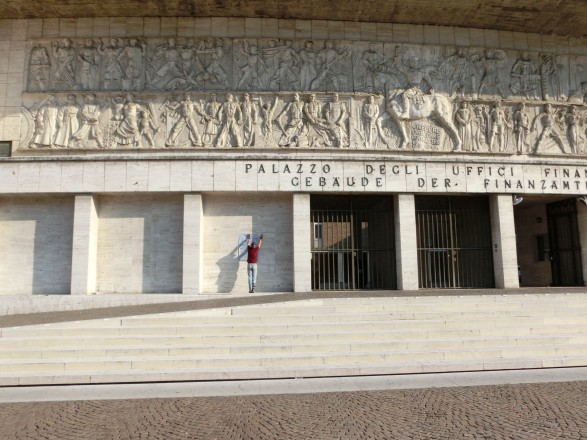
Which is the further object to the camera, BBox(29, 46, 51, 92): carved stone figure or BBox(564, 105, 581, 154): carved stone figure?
BBox(564, 105, 581, 154): carved stone figure

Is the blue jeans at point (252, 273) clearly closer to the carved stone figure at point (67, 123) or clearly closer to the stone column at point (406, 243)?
the stone column at point (406, 243)

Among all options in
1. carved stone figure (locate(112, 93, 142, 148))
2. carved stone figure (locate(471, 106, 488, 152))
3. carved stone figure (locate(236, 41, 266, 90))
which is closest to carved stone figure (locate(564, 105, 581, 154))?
carved stone figure (locate(471, 106, 488, 152))

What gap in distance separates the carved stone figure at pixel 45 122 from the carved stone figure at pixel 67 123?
16 centimetres

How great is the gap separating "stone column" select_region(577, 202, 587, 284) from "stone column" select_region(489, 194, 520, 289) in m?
2.76

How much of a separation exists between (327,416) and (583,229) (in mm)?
15442

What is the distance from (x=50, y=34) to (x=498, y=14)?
15.8 meters

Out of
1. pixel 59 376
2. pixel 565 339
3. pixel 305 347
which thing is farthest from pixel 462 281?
pixel 59 376

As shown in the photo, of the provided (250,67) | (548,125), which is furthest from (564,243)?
(250,67)

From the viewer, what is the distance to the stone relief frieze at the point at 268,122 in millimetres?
15352

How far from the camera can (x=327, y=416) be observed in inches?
→ 208

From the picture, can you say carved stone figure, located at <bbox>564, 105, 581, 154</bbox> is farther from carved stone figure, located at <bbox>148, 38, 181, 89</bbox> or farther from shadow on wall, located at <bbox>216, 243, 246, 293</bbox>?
carved stone figure, located at <bbox>148, 38, 181, 89</bbox>

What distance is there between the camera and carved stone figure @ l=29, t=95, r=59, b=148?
15.2 metres

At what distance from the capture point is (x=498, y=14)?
52.3ft

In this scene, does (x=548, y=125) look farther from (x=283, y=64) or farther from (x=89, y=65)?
(x=89, y=65)
